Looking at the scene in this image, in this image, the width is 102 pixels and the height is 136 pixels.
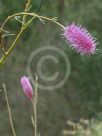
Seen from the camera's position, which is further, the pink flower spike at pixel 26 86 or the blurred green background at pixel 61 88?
the blurred green background at pixel 61 88

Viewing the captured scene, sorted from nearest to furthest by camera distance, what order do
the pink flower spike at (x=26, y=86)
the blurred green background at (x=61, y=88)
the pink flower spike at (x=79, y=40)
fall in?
the pink flower spike at (x=79, y=40) → the pink flower spike at (x=26, y=86) → the blurred green background at (x=61, y=88)

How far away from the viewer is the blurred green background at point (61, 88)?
9281 mm

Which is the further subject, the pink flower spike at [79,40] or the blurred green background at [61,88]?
the blurred green background at [61,88]

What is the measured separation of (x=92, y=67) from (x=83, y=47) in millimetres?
7826

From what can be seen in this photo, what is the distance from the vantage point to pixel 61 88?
32.5 feet

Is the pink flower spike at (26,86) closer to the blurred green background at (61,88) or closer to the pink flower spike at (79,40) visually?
the pink flower spike at (79,40)

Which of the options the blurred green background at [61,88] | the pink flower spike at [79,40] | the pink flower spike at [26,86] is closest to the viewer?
the pink flower spike at [79,40]

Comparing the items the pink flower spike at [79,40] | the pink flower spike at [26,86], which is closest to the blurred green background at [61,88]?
the pink flower spike at [26,86]

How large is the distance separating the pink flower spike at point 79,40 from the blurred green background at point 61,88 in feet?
24.1

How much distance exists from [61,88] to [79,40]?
27.1 feet

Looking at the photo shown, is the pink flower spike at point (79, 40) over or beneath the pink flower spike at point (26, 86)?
over

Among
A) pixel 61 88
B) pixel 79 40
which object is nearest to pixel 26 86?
pixel 79 40

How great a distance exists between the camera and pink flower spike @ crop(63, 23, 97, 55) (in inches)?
64.4

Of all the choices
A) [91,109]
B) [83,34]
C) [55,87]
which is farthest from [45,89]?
[83,34]
